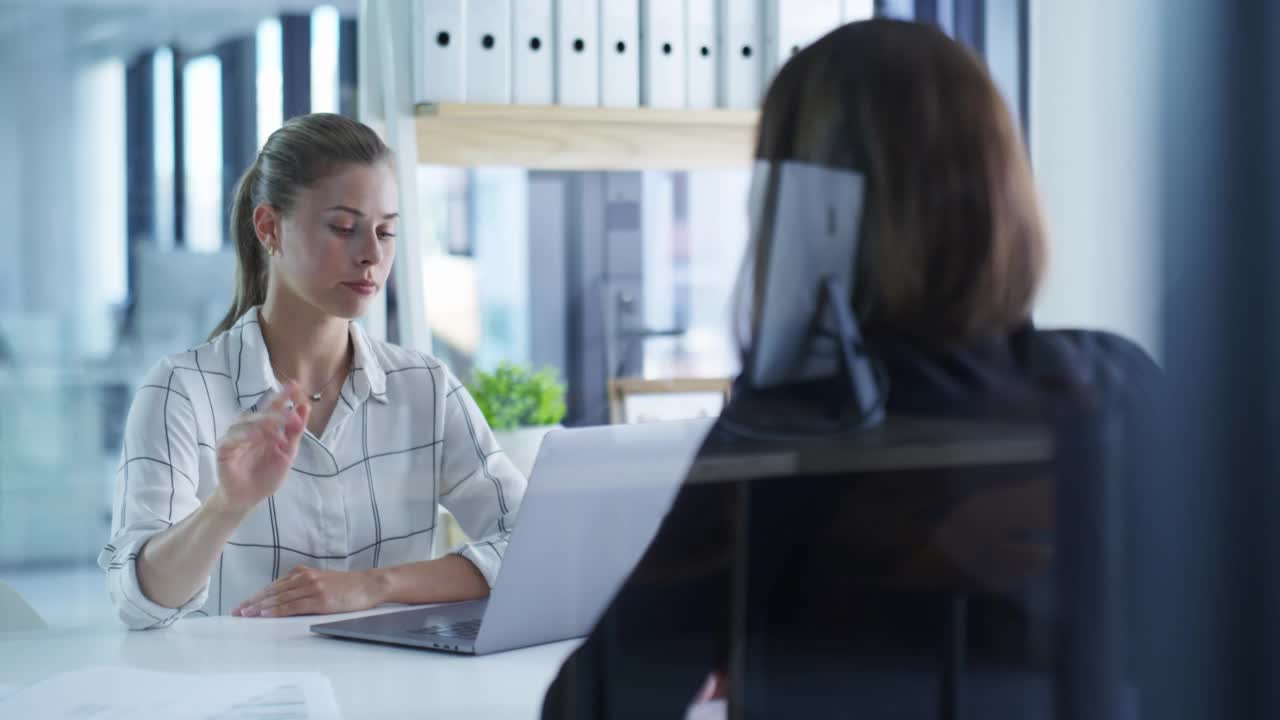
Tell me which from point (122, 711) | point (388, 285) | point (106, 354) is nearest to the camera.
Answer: point (122, 711)

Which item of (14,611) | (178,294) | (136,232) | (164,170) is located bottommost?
(14,611)

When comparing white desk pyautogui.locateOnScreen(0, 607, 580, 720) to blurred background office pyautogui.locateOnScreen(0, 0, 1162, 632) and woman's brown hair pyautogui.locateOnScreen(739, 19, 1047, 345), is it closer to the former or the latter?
woman's brown hair pyautogui.locateOnScreen(739, 19, 1047, 345)

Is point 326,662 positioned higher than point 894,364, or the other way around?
point 894,364

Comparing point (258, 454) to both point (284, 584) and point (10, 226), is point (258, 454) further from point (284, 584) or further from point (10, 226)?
point (10, 226)

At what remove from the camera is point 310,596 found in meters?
1.20

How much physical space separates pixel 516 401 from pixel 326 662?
101cm

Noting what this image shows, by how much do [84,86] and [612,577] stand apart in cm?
292

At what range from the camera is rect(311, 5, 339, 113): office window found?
2889 mm

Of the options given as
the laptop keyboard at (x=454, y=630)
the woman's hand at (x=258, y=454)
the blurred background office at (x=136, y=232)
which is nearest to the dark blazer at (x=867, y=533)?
the laptop keyboard at (x=454, y=630)

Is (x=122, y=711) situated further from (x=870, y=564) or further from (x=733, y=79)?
(x=733, y=79)

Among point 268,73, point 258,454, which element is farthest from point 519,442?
point 268,73

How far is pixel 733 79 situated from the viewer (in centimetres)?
179

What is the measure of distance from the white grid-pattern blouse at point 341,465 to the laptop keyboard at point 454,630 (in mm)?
194

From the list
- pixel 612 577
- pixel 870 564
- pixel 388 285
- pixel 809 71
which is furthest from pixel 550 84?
pixel 870 564
